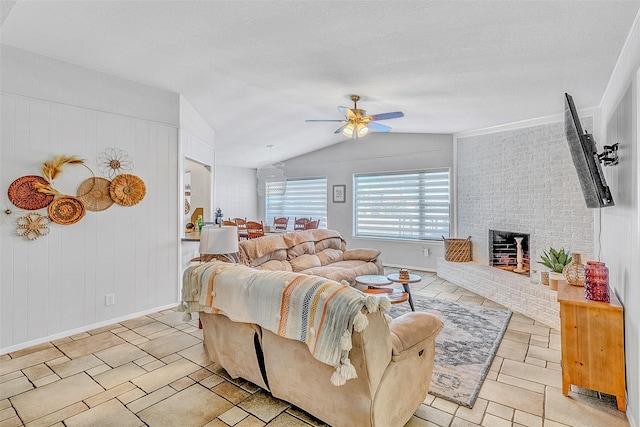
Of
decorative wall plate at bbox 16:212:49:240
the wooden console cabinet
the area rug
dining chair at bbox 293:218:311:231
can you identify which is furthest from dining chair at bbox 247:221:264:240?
the wooden console cabinet

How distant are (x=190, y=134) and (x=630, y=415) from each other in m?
5.09

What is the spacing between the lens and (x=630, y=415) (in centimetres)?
205

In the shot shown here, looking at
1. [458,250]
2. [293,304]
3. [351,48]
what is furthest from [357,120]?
[293,304]

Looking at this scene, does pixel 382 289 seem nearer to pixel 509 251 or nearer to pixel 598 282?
pixel 598 282

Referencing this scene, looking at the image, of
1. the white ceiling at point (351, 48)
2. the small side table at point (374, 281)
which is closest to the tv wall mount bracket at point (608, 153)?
the white ceiling at point (351, 48)

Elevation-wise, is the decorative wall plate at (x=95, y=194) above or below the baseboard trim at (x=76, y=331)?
above

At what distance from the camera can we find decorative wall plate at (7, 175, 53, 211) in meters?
3.04

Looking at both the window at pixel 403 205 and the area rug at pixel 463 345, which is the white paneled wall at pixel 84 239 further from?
the window at pixel 403 205

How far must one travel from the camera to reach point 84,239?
3.51 meters

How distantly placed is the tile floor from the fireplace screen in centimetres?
170

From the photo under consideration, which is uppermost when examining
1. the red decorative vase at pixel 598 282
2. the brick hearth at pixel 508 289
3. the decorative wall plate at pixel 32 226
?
the decorative wall plate at pixel 32 226

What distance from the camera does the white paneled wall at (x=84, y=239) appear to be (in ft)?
10.1

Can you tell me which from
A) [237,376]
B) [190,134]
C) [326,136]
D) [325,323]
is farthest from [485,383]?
[326,136]

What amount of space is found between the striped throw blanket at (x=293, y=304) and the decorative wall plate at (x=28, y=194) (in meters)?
1.93
